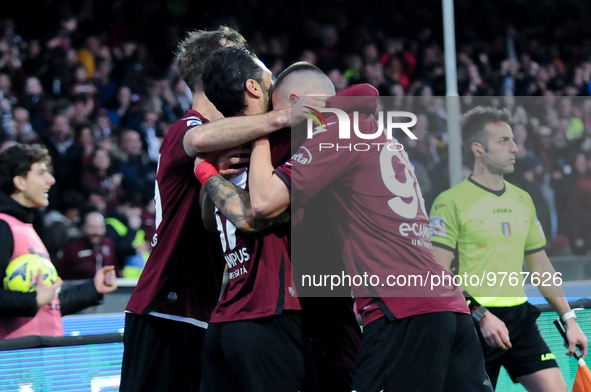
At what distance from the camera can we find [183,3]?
13.9m

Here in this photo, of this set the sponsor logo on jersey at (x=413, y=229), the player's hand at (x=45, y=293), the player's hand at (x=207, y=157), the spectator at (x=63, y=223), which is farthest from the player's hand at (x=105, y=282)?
the spectator at (x=63, y=223)

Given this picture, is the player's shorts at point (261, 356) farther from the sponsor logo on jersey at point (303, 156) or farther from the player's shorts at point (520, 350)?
the player's shorts at point (520, 350)

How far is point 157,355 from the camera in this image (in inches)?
126

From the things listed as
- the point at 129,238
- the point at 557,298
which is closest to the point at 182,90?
the point at 129,238

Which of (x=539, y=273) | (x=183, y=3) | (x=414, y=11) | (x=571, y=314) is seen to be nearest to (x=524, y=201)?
(x=539, y=273)

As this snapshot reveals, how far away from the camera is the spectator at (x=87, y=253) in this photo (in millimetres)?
7352

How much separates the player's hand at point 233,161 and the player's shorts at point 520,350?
1.93m

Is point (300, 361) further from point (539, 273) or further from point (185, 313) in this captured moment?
point (539, 273)

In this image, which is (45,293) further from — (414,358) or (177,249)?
(414,358)

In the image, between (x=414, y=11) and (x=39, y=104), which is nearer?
(x=39, y=104)

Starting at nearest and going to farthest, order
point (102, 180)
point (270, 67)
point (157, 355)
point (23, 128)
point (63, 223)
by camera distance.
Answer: point (157, 355)
point (63, 223)
point (23, 128)
point (102, 180)
point (270, 67)

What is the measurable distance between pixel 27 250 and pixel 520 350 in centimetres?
305

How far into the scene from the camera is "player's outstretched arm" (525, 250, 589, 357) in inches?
157

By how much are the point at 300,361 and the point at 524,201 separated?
2.29 meters
